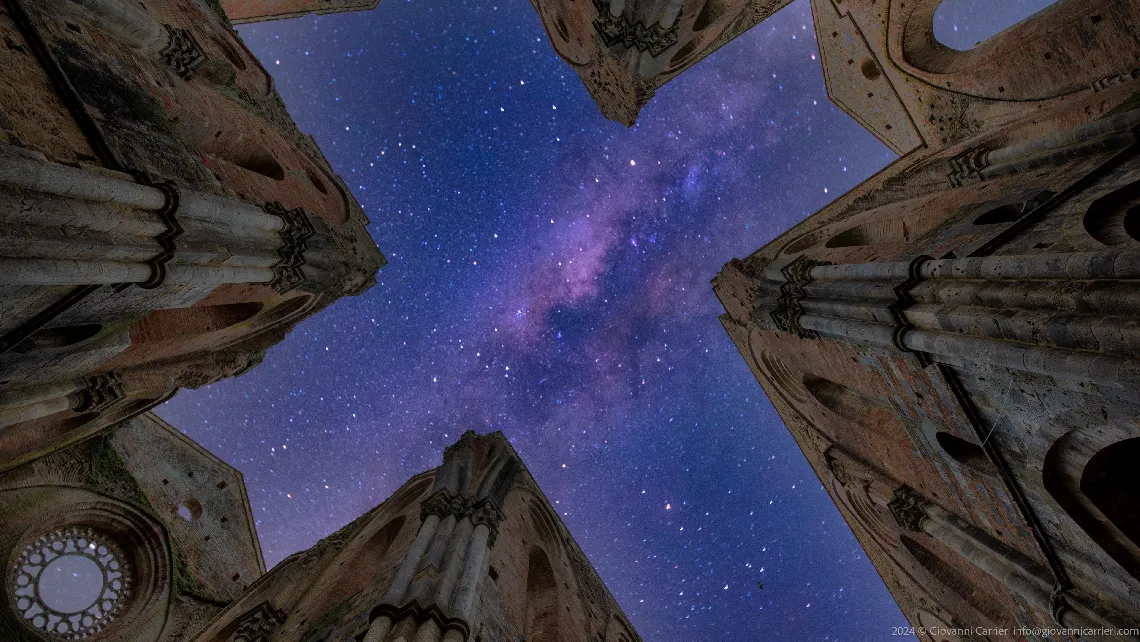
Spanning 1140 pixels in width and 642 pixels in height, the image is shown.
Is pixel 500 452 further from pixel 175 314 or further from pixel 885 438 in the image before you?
pixel 885 438

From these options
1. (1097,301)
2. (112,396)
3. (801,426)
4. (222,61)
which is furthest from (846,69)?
(112,396)

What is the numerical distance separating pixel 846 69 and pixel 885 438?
926 cm

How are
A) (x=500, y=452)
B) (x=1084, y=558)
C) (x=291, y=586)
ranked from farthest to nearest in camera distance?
(x=500, y=452), (x=291, y=586), (x=1084, y=558)

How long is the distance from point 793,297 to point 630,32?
6.76m

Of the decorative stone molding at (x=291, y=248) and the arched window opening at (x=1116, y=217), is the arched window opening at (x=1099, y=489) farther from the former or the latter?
the decorative stone molding at (x=291, y=248)

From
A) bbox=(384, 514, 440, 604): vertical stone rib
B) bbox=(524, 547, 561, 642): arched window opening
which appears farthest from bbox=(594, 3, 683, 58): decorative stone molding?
bbox=(524, 547, 561, 642): arched window opening

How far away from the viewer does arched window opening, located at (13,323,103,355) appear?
16.9 ft

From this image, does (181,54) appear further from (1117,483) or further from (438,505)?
(1117,483)

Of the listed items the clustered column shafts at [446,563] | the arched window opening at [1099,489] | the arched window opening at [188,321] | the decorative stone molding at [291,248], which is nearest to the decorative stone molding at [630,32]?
the decorative stone molding at [291,248]

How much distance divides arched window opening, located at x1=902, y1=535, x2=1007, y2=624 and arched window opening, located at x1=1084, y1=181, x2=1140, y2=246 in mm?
6856

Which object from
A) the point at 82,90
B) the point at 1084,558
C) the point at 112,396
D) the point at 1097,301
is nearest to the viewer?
the point at 1097,301

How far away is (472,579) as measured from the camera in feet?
21.1

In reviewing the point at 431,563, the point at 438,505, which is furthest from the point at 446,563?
the point at 438,505

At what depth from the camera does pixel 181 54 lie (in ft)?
26.9
